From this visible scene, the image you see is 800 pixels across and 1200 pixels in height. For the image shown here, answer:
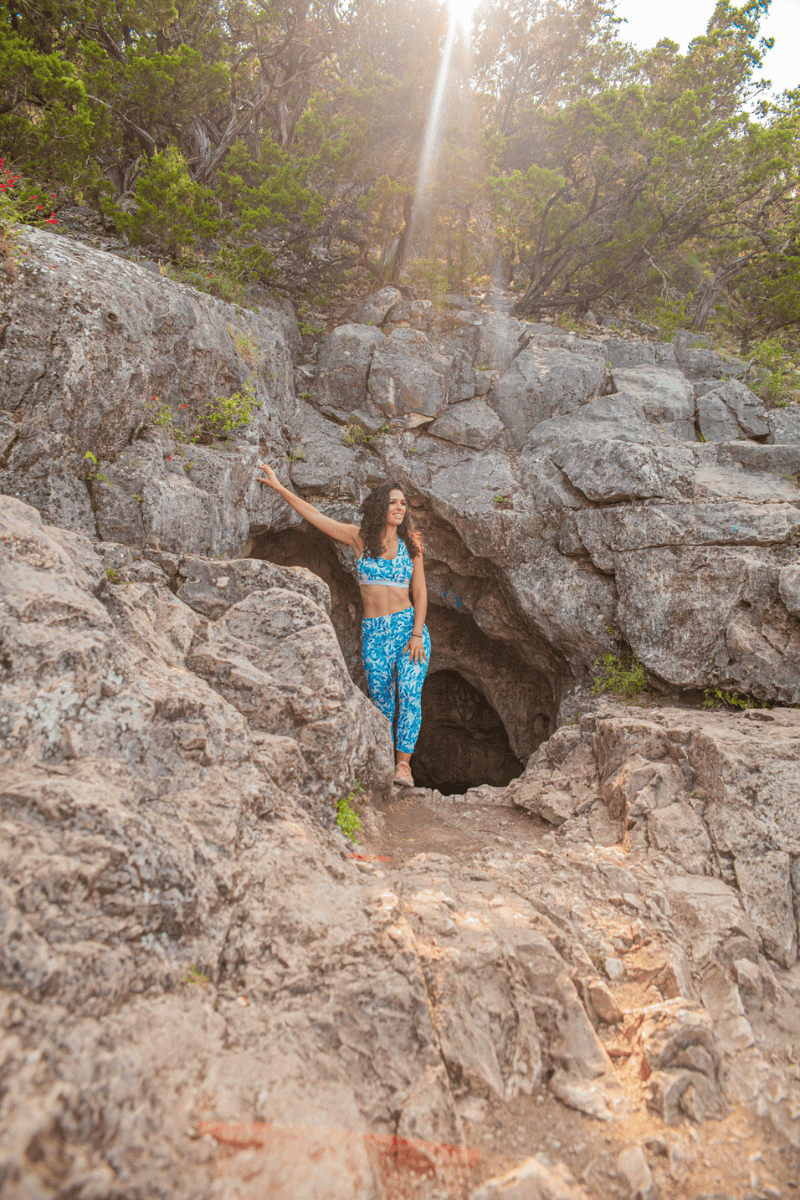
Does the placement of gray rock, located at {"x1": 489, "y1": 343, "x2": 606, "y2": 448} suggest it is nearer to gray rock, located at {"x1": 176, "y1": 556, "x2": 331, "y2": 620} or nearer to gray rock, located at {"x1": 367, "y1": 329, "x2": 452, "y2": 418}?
gray rock, located at {"x1": 367, "y1": 329, "x2": 452, "y2": 418}

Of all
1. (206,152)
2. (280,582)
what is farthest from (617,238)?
(280,582)

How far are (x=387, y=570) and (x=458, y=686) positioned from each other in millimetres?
4176

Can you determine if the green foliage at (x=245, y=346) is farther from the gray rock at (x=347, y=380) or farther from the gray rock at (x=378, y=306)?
the gray rock at (x=378, y=306)

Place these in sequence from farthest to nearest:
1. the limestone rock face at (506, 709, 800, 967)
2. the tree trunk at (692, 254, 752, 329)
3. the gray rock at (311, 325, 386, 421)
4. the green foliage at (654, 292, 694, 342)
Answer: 1. the tree trunk at (692, 254, 752, 329)
2. the green foliage at (654, 292, 694, 342)
3. the gray rock at (311, 325, 386, 421)
4. the limestone rock face at (506, 709, 800, 967)

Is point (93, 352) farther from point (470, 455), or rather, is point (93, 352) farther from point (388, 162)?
point (388, 162)

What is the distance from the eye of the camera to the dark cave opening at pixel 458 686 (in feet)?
24.7

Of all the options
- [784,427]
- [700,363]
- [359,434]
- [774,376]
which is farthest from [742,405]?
[359,434]

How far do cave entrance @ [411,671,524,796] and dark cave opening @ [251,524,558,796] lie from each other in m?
0.02

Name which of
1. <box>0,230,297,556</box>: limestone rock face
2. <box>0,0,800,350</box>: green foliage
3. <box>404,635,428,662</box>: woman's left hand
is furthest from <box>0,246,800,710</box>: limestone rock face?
<box>404,635,428,662</box>: woman's left hand

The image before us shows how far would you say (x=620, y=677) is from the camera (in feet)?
19.3

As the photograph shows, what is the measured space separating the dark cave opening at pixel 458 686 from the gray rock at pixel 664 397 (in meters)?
3.33

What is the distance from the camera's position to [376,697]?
17.9ft

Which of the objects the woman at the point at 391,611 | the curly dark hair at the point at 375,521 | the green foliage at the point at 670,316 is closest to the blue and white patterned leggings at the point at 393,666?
the woman at the point at 391,611

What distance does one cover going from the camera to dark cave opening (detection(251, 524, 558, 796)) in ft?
24.7
